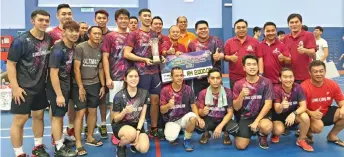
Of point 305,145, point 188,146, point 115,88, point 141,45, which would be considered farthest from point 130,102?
point 305,145

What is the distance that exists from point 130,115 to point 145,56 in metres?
1.02

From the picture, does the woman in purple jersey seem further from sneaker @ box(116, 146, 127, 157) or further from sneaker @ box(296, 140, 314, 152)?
sneaker @ box(296, 140, 314, 152)

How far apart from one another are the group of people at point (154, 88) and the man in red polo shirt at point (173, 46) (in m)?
0.02

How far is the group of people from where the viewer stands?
12.7 feet

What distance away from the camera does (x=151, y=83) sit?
15.5ft

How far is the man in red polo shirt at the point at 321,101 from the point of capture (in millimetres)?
4352

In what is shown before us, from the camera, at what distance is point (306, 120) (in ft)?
14.0

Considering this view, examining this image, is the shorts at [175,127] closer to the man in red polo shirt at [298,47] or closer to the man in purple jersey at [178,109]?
the man in purple jersey at [178,109]

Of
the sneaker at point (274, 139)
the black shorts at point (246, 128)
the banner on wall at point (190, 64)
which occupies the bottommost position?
the sneaker at point (274, 139)

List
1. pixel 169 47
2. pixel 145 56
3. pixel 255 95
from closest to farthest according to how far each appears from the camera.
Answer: pixel 255 95 < pixel 145 56 < pixel 169 47

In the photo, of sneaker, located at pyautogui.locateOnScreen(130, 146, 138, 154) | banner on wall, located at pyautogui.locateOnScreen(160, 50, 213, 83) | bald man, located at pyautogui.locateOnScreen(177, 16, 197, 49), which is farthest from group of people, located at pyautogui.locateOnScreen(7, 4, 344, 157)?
bald man, located at pyautogui.locateOnScreen(177, 16, 197, 49)

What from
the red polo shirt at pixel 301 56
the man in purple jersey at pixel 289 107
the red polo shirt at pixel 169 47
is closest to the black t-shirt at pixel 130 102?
the red polo shirt at pixel 169 47

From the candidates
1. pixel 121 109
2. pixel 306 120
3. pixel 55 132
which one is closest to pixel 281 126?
pixel 306 120

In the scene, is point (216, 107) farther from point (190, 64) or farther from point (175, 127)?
point (190, 64)
